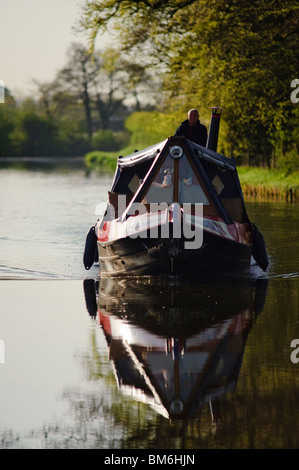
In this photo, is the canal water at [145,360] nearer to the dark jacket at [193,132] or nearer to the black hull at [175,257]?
the black hull at [175,257]

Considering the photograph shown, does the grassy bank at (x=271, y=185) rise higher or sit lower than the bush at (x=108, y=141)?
higher

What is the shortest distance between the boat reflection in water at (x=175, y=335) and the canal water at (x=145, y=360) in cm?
1

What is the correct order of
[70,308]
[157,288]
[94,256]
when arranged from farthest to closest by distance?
[94,256], [157,288], [70,308]

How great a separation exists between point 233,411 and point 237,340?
2.44 meters

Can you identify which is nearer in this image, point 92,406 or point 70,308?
point 92,406

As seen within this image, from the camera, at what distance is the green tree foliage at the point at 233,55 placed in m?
31.5

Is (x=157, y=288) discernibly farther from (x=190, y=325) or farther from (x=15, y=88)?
(x=15, y=88)

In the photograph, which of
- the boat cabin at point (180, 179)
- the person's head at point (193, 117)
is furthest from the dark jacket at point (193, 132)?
the boat cabin at point (180, 179)

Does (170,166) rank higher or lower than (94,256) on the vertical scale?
higher

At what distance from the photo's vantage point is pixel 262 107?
33.9m

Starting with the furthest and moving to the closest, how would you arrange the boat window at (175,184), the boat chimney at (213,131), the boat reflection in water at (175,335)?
1. the boat chimney at (213,131)
2. the boat window at (175,184)
3. the boat reflection in water at (175,335)

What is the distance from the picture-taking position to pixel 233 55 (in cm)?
3356

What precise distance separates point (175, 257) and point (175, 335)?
125 inches

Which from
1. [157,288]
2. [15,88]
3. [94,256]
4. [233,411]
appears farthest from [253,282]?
[15,88]
